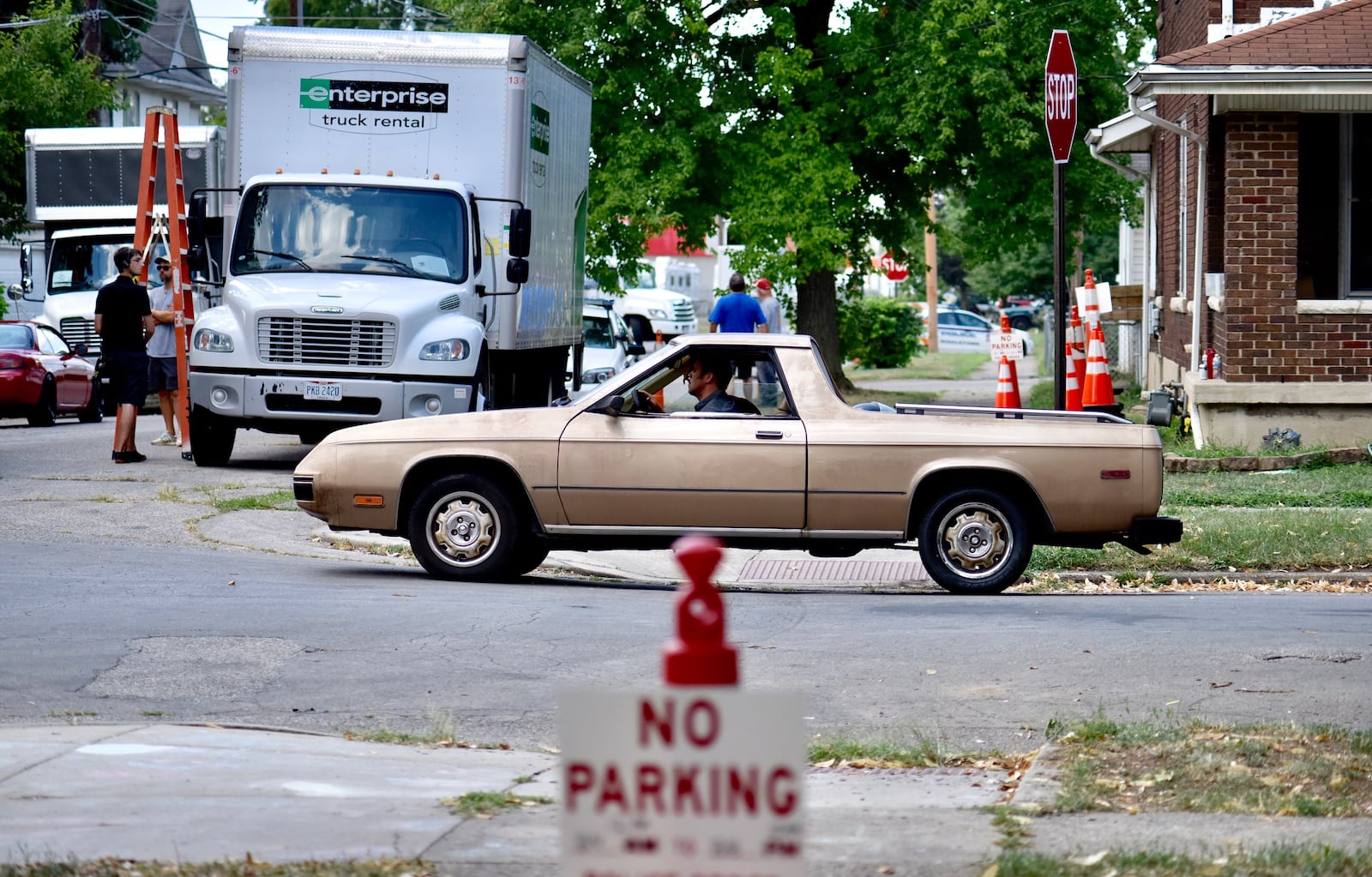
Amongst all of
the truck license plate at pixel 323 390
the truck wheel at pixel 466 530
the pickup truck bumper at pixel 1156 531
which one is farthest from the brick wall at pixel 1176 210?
the truck wheel at pixel 466 530

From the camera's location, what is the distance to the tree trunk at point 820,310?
2962 cm

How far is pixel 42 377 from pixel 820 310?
12036mm

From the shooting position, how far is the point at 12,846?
193 inches

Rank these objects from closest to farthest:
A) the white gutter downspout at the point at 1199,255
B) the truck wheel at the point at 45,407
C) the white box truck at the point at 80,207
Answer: the white gutter downspout at the point at 1199,255 → the truck wheel at the point at 45,407 → the white box truck at the point at 80,207

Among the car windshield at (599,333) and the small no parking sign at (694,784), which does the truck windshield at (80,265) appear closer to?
the car windshield at (599,333)

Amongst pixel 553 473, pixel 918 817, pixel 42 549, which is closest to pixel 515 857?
pixel 918 817

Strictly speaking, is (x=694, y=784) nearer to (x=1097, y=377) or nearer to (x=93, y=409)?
(x=1097, y=377)

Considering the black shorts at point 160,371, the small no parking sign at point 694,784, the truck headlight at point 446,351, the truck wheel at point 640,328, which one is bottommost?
the small no parking sign at point 694,784

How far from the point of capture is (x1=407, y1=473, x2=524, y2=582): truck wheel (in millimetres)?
10281

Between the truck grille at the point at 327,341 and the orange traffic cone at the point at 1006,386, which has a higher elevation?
the truck grille at the point at 327,341

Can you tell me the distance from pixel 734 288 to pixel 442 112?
16.2ft

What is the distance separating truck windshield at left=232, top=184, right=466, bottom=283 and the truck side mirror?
450 millimetres

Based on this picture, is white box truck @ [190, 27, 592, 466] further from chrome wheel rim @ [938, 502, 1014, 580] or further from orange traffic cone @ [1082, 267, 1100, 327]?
chrome wheel rim @ [938, 502, 1014, 580]

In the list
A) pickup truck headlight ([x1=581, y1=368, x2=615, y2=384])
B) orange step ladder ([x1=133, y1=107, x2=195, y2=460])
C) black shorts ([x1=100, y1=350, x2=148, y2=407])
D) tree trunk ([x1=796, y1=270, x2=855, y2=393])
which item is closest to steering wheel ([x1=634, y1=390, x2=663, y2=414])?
black shorts ([x1=100, y1=350, x2=148, y2=407])
